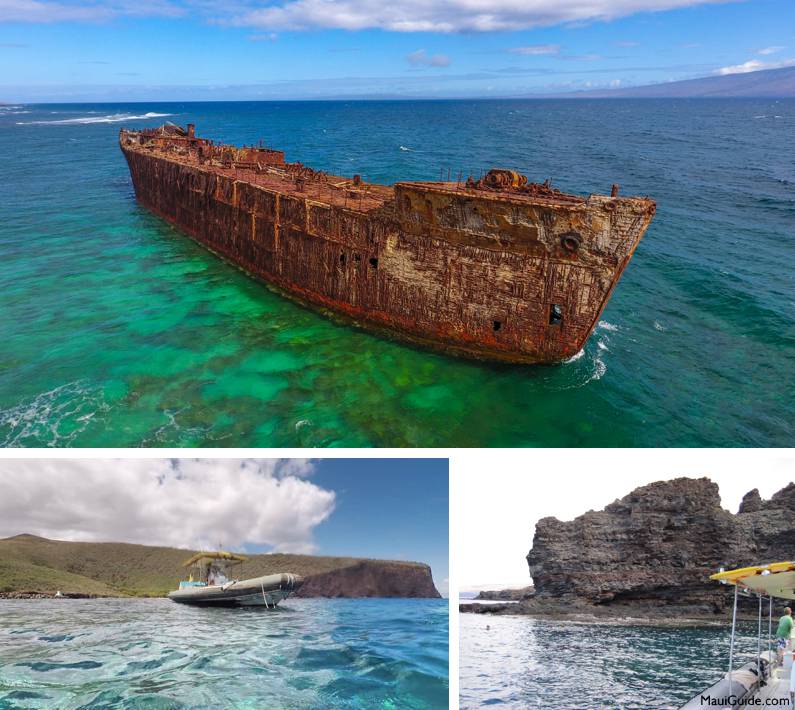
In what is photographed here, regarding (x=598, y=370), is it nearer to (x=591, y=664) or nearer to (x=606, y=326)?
(x=606, y=326)

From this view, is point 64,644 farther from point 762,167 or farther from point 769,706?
point 762,167

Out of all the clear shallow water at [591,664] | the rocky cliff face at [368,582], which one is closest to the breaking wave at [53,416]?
the rocky cliff face at [368,582]

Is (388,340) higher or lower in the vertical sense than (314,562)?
Result: higher

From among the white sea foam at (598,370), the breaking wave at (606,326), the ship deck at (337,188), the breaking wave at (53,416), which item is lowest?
the breaking wave at (53,416)

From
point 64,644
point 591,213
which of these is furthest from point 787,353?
point 64,644

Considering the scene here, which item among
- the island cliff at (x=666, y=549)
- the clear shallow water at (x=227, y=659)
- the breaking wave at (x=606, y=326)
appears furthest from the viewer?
the island cliff at (x=666, y=549)

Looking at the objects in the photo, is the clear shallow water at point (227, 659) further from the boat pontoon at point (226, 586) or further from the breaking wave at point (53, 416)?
the breaking wave at point (53, 416)

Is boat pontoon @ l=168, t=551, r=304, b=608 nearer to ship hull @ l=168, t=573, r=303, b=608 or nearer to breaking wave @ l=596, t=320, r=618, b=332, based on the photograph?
Result: ship hull @ l=168, t=573, r=303, b=608
